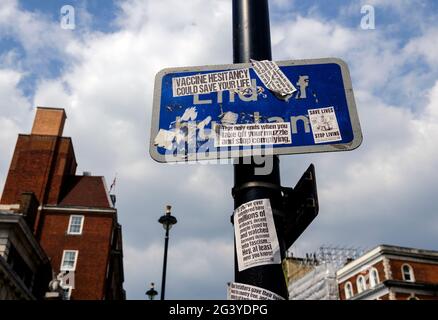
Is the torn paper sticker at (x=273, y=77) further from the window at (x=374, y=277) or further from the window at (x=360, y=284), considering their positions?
the window at (x=360, y=284)

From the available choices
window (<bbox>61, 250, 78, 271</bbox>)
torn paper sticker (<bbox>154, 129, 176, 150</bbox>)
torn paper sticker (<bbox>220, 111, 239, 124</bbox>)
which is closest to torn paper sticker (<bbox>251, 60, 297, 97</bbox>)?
torn paper sticker (<bbox>220, 111, 239, 124</bbox>)

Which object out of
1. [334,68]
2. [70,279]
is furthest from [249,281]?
[70,279]

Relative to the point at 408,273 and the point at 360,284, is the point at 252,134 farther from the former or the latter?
the point at 360,284

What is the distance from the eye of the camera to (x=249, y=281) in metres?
2.57

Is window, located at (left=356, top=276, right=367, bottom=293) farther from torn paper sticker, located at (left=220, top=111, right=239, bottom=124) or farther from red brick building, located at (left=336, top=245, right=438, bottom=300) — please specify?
torn paper sticker, located at (left=220, top=111, right=239, bottom=124)

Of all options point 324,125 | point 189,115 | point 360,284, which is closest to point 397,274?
point 360,284

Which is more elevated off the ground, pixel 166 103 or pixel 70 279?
pixel 70 279

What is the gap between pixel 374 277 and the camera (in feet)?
138

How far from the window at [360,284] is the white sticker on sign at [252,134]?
4512 cm

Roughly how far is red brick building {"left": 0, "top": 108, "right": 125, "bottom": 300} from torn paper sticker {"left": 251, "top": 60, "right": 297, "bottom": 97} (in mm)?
37750

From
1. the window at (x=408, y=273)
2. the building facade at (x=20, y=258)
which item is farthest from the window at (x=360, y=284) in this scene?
the building facade at (x=20, y=258)
